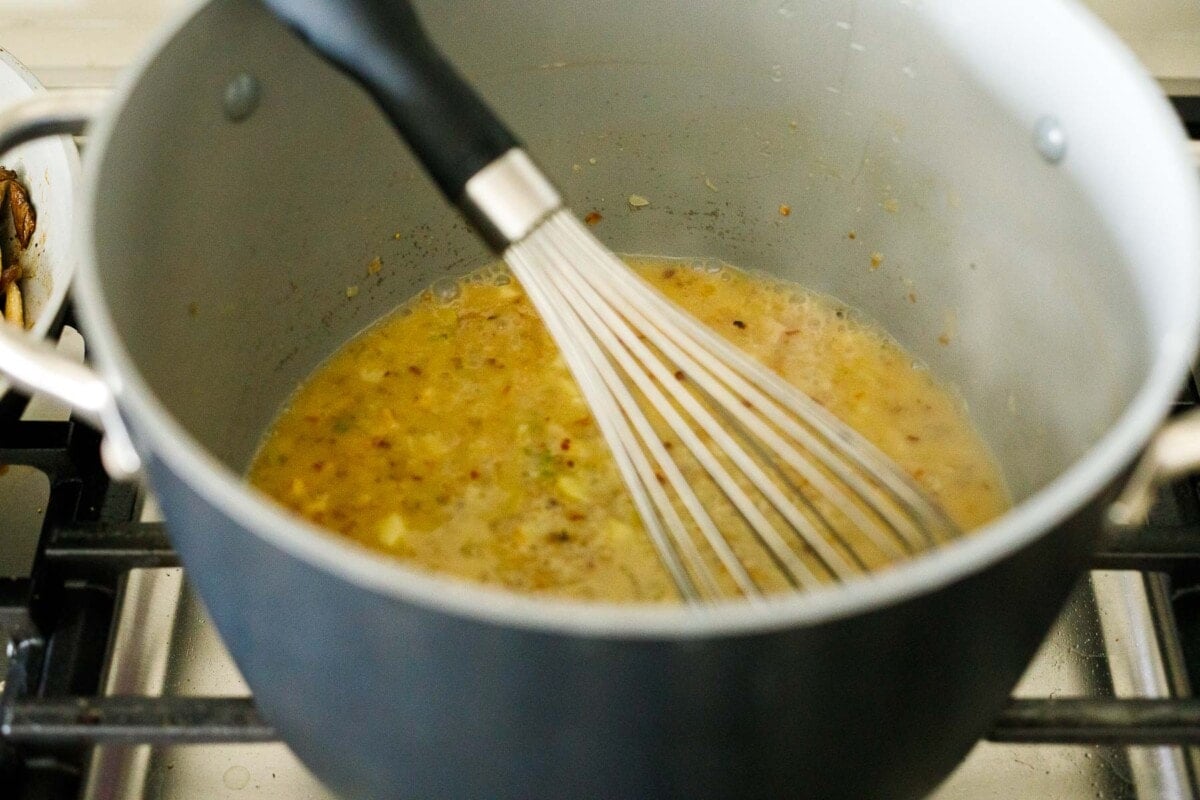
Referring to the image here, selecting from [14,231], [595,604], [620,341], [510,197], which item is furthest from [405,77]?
[14,231]

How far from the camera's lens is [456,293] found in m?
0.86

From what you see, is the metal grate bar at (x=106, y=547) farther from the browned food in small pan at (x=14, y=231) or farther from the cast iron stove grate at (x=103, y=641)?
the browned food in small pan at (x=14, y=231)

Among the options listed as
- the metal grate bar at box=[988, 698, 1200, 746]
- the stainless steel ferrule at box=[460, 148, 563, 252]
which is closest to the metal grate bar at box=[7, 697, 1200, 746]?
the metal grate bar at box=[988, 698, 1200, 746]

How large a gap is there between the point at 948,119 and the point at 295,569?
1.58 ft

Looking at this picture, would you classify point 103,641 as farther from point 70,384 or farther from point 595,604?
point 595,604

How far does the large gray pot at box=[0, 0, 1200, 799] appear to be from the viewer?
0.38 meters

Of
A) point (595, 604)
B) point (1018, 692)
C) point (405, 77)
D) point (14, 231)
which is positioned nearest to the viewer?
point (595, 604)

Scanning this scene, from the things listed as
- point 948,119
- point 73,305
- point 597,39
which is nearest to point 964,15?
point 948,119

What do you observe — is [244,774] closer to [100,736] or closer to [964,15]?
[100,736]

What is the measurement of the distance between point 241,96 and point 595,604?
367mm

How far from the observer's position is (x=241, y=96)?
0.63 metres

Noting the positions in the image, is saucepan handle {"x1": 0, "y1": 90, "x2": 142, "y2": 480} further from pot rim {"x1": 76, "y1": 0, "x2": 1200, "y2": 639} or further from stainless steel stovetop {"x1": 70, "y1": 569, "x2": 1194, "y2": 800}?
stainless steel stovetop {"x1": 70, "y1": 569, "x2": 1194, "y2": 800}

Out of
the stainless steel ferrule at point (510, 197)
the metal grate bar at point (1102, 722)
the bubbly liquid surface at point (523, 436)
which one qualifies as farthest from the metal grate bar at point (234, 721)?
the stainless steel ferrule at point (510, 197)

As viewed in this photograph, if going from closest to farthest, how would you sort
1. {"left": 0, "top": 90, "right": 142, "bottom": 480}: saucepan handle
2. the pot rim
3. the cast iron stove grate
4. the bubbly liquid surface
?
the pot rim
{"left": 0, "top": 90, "right": 142, "bottom": 480}: saucepan handle
the cast iron stove grate
the bubbly liquid surface
